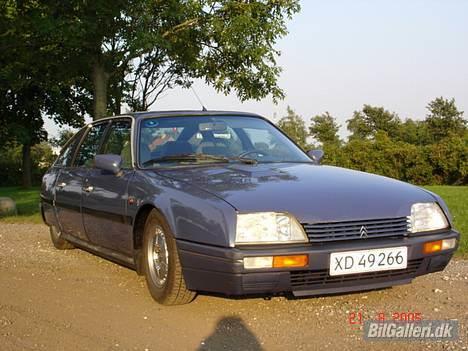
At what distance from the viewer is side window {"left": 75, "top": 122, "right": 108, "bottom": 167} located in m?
6.17

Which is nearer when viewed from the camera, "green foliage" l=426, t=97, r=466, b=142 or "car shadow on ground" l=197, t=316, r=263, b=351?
"car shadow on ground" l=197, t=316, r=263, b=351

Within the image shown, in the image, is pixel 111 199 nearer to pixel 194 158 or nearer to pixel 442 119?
pixel 194 158

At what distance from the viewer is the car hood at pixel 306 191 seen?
393 cm

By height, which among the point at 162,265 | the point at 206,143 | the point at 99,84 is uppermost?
the point at 99,84

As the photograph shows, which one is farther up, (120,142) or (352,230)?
(120,142)

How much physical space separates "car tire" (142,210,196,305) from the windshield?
0.66 metres

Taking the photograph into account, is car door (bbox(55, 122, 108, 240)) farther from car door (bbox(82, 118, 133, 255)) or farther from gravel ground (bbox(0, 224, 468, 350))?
gravel ground (bbox(0, 224, 468, 350))

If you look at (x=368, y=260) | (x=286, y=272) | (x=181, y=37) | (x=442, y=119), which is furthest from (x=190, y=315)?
(x=442, y=119)

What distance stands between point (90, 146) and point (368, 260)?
3.43m

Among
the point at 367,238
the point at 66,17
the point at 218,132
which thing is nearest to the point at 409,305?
the point at 367,238
